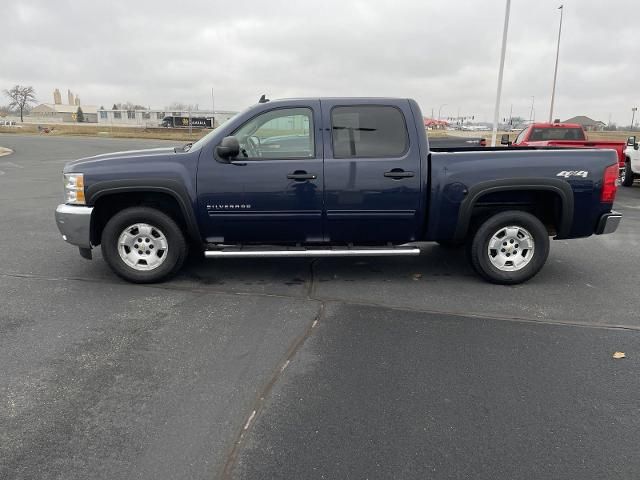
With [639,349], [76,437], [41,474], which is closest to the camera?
[41,474]

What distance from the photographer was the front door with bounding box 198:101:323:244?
4.88 metres

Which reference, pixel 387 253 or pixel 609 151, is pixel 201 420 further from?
pixel 609 151

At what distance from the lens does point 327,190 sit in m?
4.92

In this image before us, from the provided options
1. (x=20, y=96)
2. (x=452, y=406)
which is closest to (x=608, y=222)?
(x=452, y=406)

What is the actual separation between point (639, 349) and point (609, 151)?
7.33ft

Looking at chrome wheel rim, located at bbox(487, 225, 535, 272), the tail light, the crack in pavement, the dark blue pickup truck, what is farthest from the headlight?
the tail light

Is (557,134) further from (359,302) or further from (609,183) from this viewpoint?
(359,302)

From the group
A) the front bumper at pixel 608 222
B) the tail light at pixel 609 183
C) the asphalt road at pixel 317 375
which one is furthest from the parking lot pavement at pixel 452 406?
the tail light at pixel 609 183

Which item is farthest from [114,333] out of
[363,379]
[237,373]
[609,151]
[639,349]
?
[609,151]

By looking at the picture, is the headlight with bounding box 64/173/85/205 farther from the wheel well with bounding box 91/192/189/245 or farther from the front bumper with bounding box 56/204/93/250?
the wheel well with bounding box 91/192/189/245

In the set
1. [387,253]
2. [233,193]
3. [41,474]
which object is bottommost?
[41,474]

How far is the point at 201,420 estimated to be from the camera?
112 inches

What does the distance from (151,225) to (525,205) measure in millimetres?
4008

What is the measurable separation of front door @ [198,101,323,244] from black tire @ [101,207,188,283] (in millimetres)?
352
